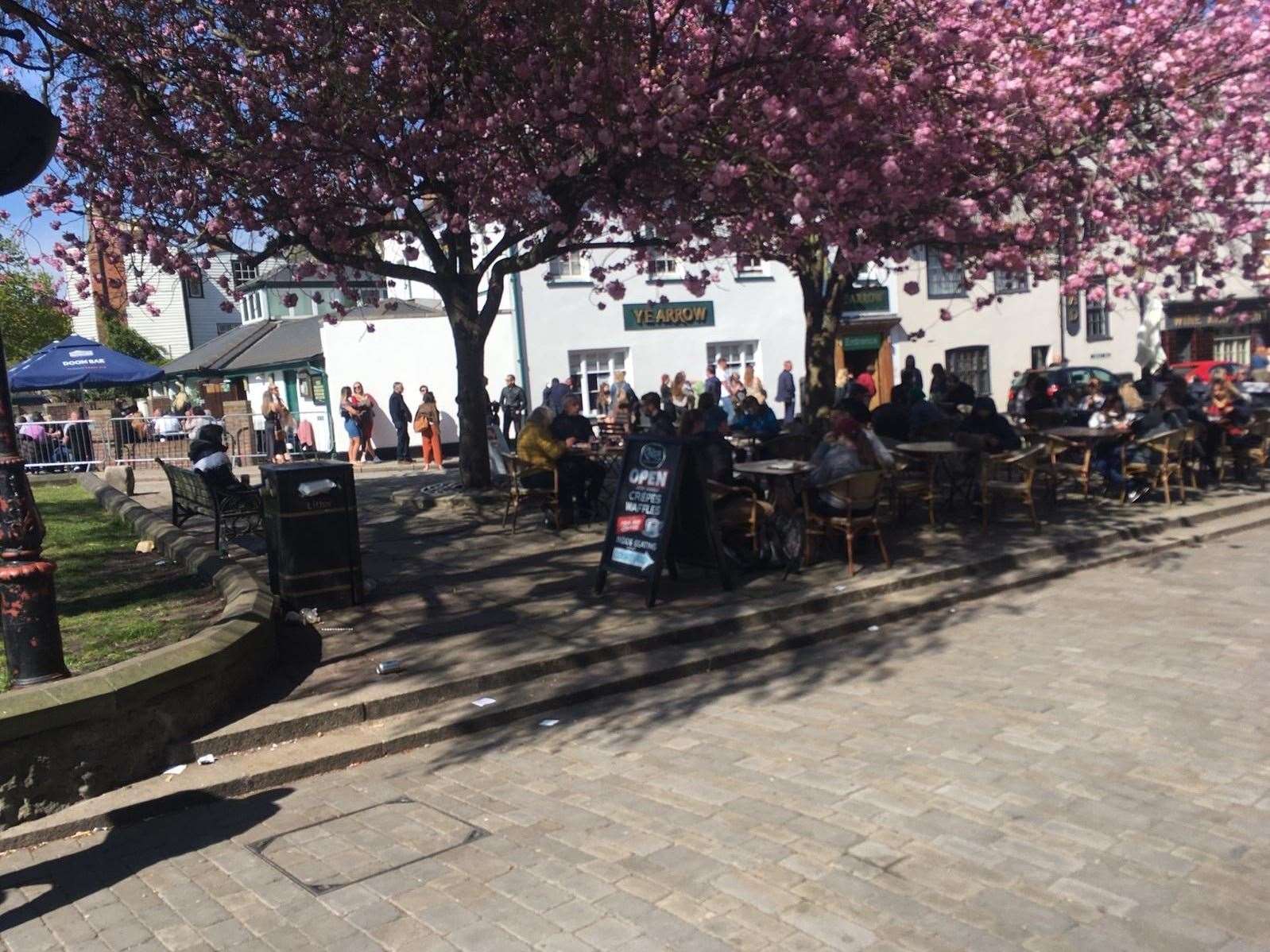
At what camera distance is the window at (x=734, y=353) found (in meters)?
28.7

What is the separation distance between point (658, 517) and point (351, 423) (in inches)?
638

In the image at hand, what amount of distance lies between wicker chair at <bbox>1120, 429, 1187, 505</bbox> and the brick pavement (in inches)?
241

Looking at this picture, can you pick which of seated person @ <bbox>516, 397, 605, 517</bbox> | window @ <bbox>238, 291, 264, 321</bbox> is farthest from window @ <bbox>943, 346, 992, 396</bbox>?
window @ <bbox>238, 291, 264, 321</bbox>

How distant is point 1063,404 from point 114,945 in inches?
737

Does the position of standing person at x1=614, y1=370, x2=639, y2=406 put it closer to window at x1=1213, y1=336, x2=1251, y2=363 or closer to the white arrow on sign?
the white arrow on sign

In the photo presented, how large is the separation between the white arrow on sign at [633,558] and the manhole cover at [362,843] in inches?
140

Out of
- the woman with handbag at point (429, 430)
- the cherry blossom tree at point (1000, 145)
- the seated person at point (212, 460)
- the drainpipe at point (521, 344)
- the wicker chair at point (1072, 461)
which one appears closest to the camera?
the cherry blossom tree at point (1000, 145)

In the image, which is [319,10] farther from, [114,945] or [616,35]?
[114,945]

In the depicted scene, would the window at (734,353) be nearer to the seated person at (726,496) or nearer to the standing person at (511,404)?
the standing person at (511,404)

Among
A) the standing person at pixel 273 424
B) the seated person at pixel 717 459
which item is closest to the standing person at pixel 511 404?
the standing person at pixel 273 424

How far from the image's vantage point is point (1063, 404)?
1989 cm

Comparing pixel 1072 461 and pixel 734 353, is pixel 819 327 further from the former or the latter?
pixel 734 353

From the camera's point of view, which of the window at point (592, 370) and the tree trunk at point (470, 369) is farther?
the window at point (592, 370)

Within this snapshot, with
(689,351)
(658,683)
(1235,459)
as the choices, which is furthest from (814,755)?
(689,351)
